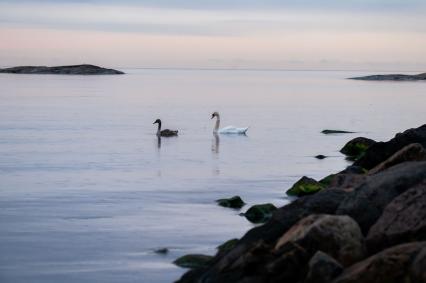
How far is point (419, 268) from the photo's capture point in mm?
10219

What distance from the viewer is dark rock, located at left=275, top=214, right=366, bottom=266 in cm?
1136

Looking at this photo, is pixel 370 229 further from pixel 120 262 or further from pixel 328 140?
pixel 328 140

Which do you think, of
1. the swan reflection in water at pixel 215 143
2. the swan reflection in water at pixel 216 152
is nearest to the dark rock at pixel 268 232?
the swan reflection in water at pixel 216 152

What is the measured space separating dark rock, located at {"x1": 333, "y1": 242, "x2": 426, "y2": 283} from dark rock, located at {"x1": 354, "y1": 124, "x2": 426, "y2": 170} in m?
9.21

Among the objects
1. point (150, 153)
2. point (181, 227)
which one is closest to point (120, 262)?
point (181, 227)

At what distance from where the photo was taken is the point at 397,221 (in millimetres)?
11711

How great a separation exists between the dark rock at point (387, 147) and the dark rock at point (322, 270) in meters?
9.22

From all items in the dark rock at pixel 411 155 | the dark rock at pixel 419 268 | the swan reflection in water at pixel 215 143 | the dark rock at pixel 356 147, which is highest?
the dark rock at pixel 411 155

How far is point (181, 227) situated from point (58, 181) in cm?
758

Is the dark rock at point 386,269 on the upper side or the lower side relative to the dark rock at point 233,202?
upper

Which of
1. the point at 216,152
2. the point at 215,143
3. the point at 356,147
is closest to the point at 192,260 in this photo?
the point at 356,147

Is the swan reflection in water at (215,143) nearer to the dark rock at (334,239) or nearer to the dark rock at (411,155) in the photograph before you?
the dark rock at (411,155)

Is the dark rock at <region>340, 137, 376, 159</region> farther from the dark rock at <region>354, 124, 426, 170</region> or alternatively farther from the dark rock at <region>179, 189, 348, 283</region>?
the dark rock at <region>179, 189, 348, 283</region>

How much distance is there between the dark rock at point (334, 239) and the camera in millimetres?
11359
